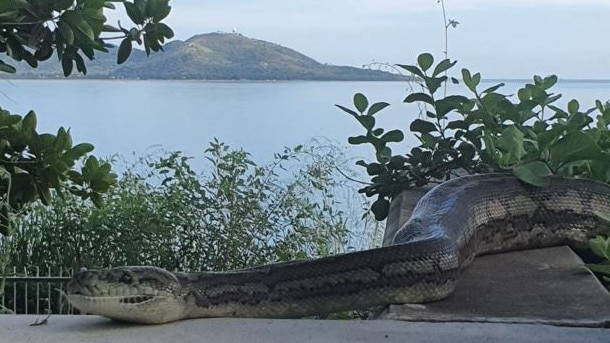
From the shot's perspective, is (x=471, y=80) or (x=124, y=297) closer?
(x=124, y=297)

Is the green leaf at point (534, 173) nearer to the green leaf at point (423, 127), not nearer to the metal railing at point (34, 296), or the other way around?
the green leaf at point (423, 127)

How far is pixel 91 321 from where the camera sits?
127 inches

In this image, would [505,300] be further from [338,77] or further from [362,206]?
[338,77]

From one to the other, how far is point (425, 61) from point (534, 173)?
120 cm

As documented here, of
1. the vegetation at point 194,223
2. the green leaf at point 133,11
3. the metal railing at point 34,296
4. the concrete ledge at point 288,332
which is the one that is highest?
the green leaf at point 133,11

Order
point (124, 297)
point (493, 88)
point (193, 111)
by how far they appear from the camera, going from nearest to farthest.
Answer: point (124, 297) < point (493, 88) < point (193, 111)

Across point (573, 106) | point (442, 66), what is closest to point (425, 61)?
point (442, 66)

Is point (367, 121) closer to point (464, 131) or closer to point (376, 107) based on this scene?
point (376, 107)

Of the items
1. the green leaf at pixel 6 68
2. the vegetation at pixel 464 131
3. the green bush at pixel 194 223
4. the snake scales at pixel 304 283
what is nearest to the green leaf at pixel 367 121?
the vegetation at pixel 464 131

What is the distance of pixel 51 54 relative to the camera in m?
4.41

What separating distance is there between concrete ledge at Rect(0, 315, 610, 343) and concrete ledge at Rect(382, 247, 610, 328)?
5.3 inches

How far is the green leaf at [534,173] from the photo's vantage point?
180 inches

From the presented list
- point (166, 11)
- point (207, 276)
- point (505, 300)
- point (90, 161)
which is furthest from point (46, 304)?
point (505, 300)

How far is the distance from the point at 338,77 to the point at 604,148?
5.14 meters
